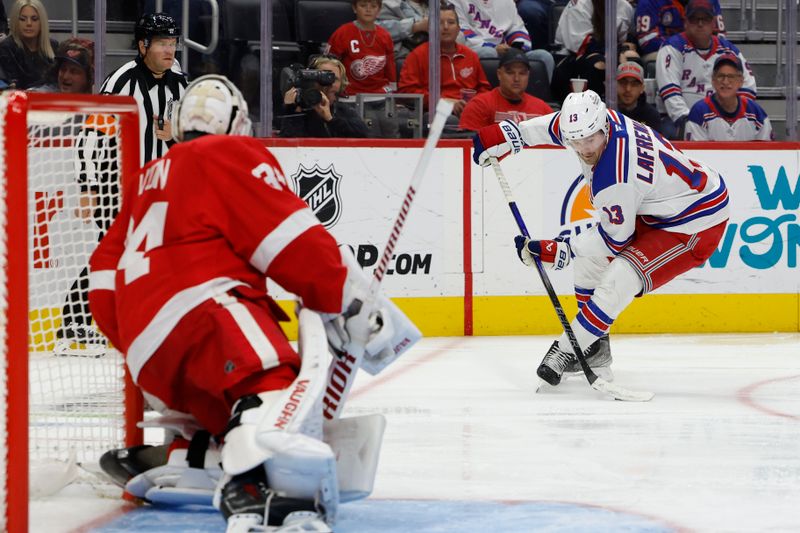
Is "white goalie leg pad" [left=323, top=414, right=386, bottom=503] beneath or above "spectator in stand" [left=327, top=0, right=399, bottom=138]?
beneath

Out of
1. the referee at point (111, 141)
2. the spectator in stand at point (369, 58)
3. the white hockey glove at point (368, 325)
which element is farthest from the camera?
the spectator in stand at point (369, 58)

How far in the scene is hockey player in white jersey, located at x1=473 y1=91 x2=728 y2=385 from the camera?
4191mm

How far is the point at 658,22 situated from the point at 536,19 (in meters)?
0.64

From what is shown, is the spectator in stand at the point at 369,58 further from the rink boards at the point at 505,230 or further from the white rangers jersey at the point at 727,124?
the white rangers jersey at the point at 727,124

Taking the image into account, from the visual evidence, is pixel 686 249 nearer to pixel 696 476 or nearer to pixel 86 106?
pixel 696 476

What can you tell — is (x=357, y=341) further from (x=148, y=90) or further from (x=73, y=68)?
(x=73, y=68)

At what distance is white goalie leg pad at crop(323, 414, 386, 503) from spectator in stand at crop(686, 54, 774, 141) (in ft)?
13.3

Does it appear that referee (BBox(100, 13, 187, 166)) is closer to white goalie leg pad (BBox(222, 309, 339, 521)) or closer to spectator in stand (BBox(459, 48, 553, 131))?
spectator in stand (BBox(459, 48, 553, 131))

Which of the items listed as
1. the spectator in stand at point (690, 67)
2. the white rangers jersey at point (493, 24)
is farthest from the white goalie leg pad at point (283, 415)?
the spectator in stand at point (690, 67)

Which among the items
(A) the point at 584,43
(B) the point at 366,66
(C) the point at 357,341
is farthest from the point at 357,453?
(A) the point at 584,43

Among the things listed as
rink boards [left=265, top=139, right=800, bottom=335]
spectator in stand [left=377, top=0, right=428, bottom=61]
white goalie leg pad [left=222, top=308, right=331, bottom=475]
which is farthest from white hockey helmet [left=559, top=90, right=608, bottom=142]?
white goalie leg pad [left=222, top=308, right=331, bottom=475]

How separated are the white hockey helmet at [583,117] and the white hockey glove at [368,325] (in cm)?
173

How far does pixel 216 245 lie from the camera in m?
2.38

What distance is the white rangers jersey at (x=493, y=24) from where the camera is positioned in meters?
6.21
